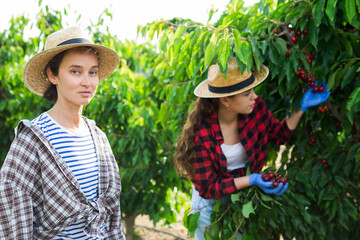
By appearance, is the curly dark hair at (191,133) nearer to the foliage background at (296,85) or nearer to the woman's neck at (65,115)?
the foliage background at (296,85)

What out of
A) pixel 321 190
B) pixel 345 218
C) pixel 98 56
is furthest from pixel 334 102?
pixel 98 56

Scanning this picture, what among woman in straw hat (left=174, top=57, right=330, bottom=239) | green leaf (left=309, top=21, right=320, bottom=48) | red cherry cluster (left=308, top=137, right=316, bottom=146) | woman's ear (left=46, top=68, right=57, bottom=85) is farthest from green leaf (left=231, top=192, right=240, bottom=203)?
woman's ear (left=46, top=68, right=57, bottom=85)

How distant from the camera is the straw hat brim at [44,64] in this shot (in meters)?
1.61

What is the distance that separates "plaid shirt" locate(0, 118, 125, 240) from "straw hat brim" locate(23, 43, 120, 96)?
0.29m

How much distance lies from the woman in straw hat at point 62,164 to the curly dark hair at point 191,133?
0.63 meters

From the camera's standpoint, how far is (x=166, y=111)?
3.19m

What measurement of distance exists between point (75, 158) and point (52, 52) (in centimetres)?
42

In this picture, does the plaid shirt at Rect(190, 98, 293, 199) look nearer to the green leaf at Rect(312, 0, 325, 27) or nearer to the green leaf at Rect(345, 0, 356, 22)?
the green leaf at Rect(312, 0, 325, 27)

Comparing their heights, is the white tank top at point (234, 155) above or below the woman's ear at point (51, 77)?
below

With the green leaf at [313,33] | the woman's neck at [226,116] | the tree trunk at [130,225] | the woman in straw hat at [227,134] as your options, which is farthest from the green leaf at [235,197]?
the tree trunk at [130,225]

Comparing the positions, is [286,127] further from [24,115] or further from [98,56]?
[24,115]

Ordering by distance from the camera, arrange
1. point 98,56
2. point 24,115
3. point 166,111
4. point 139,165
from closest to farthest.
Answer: point 98,56, point 166,111, point 139,165, point 24,115

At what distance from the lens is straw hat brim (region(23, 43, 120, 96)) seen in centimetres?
161

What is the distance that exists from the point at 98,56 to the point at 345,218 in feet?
5.59
